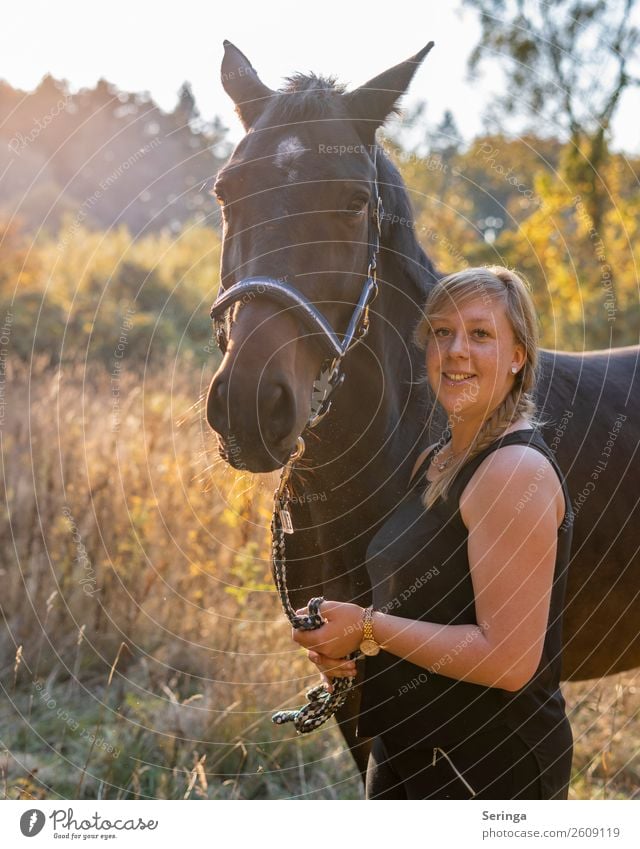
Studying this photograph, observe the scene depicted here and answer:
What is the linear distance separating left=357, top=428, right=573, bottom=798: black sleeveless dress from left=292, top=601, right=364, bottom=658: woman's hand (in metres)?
0.16

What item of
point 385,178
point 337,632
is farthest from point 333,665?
point 385,178

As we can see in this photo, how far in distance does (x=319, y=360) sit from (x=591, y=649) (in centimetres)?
194

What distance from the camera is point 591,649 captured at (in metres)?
3.41

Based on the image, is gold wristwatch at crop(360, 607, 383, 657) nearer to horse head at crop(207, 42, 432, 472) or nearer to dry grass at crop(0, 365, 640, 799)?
horse head at crop(207, 42, 432, 472)

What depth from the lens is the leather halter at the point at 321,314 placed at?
224 centimetres

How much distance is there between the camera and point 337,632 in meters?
2.00

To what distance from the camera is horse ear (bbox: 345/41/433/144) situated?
2.65 meters

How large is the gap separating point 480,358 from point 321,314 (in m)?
0.51
